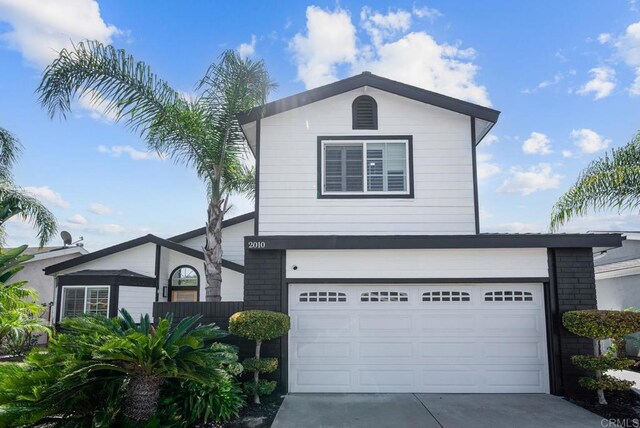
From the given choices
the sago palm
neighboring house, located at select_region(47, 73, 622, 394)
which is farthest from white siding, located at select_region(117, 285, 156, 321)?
the sago palm

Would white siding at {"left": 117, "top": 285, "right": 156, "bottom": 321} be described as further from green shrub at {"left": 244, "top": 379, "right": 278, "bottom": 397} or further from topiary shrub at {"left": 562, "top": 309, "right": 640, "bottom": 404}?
topiary shrub at {"left": 562, "top": 309, "right": 640, "bottom": 404}

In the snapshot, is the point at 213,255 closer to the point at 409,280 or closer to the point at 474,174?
the point at 409,280

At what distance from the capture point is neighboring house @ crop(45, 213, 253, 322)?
13.6m

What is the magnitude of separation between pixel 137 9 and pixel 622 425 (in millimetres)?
12756

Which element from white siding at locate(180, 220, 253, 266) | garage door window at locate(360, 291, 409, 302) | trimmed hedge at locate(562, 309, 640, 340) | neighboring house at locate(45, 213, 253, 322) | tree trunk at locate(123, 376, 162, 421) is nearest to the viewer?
tree trunk at locate(123, 376, 162, 421)

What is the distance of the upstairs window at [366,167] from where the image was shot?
8.98 metres

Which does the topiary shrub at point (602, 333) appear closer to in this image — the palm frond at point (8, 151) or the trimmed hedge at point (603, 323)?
the trimmed hedge at point (603, 323)

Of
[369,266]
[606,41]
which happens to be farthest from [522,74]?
[369,266]

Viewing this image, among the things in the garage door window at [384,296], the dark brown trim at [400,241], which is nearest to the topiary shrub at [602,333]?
the dark brown trim at [400,241]

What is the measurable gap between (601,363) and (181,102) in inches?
402

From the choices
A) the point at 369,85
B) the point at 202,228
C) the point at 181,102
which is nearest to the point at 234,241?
the point at 202,228

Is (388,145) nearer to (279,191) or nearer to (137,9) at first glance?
(279,191)

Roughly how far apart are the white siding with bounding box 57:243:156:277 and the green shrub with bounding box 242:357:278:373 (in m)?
8.43

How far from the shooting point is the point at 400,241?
8.22 meters
